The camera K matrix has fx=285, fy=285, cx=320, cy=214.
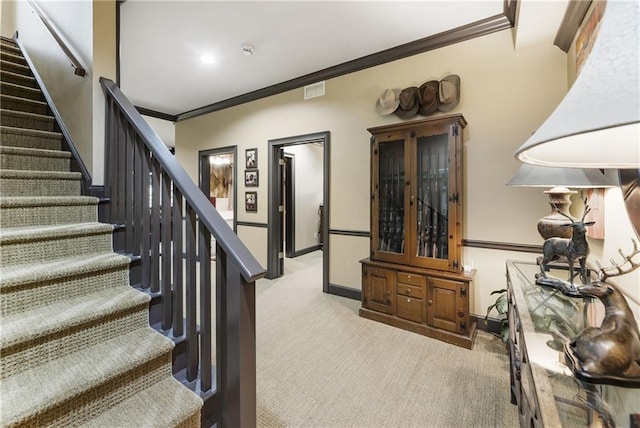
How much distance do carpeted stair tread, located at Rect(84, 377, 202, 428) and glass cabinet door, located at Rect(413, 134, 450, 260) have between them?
211 centimetres

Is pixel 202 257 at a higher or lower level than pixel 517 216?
lower

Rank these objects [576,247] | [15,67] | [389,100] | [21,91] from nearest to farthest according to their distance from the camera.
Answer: [576,247]
[21,91]
[15,67]
[389,100]

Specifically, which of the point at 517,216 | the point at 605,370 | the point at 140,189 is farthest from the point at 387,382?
the point at 140,189

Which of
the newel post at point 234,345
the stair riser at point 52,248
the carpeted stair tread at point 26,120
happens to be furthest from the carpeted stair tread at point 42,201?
the newel post at point 234,345

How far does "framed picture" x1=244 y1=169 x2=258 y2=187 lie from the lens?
14.8 ft

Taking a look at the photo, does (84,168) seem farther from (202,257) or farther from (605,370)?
(605,370)

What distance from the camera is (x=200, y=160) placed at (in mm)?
5316

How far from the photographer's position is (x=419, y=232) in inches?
106

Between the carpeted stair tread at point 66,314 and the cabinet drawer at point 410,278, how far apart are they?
2.07 metres

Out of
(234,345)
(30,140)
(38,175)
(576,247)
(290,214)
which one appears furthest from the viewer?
(290,214)

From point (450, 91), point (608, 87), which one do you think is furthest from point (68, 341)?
point (450, 91)

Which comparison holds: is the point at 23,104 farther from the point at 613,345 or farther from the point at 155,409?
the point at 613,345

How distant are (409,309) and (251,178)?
309 cm

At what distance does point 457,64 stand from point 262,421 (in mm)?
3328
